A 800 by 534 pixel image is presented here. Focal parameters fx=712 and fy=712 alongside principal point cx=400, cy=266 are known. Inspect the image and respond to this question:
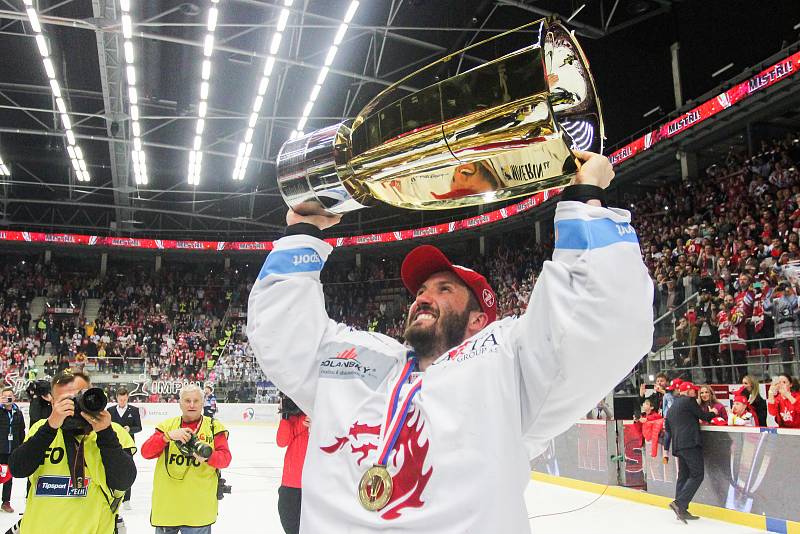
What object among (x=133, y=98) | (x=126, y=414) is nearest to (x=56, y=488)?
(x=126, y=414)

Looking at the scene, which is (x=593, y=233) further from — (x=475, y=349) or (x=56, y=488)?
(x=56, y=488)

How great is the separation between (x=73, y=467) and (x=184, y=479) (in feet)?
3.59

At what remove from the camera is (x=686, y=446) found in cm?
763

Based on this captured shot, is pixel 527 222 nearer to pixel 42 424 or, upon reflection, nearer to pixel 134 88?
pixel 134 88

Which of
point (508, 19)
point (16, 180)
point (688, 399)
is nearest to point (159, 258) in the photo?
point (16, 180)

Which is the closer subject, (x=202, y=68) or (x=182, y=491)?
(x=182, y=491)

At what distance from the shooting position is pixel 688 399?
7891mm

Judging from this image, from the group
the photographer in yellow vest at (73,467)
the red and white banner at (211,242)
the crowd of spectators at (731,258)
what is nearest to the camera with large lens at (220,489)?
the photographer in yellow vest at (73,467)

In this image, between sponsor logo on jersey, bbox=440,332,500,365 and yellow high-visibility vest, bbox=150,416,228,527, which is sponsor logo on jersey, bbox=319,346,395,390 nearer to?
sponsor logo on jersey, bbox=440,332,500,365

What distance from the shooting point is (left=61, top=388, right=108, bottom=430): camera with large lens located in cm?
320

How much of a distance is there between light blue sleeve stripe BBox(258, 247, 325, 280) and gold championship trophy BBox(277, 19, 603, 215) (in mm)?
161

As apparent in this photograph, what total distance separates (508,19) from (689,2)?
4.61m

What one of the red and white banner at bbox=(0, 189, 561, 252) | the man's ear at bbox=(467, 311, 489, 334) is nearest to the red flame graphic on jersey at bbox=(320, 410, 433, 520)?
the man's ear at bbox=(467, 311, 489, 334)

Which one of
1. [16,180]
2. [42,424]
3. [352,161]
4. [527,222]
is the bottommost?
[42,424]
